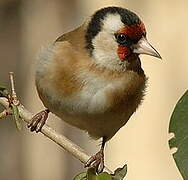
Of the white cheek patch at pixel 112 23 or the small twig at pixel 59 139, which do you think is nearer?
the small twig at pixel 59 139

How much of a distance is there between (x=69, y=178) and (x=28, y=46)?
0.87 meters

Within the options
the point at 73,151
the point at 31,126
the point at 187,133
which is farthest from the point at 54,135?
the point at 187,133

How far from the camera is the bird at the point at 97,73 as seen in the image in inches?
96.9

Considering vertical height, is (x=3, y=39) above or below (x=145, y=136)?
above

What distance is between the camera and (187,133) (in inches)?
65.5

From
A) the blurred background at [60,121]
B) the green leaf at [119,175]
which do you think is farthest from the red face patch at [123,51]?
the blurred background at [60,121]

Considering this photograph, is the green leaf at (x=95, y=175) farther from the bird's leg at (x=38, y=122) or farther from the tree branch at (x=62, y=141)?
the bird's leg at (x=38, y=122)

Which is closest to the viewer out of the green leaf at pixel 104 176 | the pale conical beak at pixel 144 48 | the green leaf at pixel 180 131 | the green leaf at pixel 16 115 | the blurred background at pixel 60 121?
the green leaf at pixel 180 131

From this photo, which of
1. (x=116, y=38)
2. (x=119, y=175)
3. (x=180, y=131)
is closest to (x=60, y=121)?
(x=116, y=38)

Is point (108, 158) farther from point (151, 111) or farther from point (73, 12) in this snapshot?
point (73, 12)

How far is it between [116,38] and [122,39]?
3cm

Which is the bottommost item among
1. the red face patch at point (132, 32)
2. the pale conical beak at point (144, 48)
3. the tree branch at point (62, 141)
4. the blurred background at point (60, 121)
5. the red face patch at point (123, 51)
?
the blurred background at point (60, 121)

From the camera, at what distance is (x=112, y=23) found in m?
2.49

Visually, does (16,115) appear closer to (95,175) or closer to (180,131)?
(95,175)
